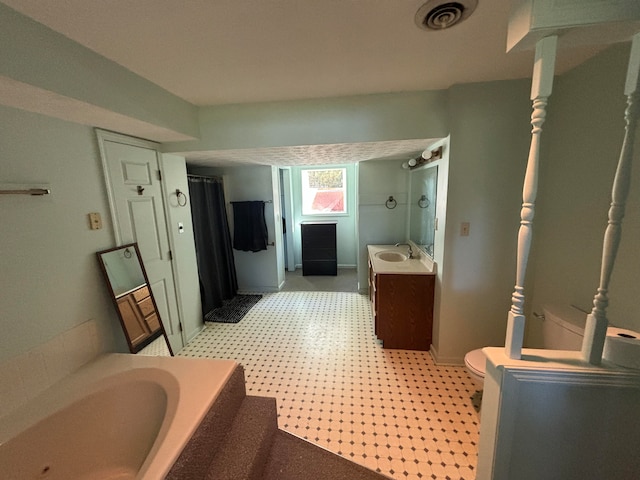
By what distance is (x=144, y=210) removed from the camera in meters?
2.22

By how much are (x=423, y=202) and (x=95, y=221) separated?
10.1ft

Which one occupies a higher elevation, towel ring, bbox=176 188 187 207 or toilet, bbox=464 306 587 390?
towel ring, bbox=176 188 187 207

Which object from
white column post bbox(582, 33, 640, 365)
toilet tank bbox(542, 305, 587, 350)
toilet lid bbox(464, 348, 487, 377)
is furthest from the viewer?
toilet lid bbox(464, 348, 487, 377)

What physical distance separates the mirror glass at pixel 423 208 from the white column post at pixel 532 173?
5.11ft

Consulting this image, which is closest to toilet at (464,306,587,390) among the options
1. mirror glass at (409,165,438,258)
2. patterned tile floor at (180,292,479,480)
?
patterned tile floor at (180,292,479,480)

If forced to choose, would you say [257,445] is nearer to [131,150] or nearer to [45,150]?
[45,150]

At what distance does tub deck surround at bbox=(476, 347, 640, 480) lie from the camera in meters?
0.94

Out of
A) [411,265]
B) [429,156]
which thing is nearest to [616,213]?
[429,156]

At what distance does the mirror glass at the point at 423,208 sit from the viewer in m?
2.57

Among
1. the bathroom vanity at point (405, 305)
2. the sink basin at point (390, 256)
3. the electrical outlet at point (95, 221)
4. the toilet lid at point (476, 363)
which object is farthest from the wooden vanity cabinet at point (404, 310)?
the electrical outlet at point (95, 221)

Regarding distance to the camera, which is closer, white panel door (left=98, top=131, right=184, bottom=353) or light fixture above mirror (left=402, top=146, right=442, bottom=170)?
white panel door (left=98, top=131, right=184, bottom=353)

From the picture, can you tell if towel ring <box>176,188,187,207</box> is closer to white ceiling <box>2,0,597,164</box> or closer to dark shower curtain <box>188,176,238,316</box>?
dark shower curtain <box>188,176,238,316</box>

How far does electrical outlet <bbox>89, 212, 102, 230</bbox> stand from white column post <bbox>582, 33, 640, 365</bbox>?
2684 mm

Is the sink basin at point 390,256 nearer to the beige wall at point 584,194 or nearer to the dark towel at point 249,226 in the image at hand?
the beige wall at point 584,194
